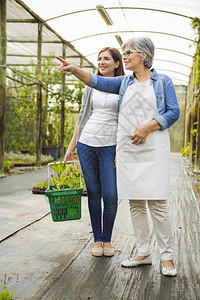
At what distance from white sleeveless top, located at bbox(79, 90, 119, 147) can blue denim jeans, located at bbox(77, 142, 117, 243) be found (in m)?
0.05

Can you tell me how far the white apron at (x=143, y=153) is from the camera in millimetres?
2250

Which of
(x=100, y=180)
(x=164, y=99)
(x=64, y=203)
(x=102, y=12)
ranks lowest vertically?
(x=64, y=203)

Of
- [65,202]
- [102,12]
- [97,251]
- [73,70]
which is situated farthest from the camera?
[102,12]

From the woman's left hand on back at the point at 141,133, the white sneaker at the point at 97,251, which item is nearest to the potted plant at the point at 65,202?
the white sneaker at the point at 97,251

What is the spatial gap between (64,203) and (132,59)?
1.05 m

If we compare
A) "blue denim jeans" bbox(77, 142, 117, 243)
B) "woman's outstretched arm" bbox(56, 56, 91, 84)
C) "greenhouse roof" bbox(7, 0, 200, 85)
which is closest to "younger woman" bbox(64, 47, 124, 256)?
"blue denim jeans" bbox(77, 142, 117, 243)

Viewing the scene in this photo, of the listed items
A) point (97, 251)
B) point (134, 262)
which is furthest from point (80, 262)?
point (134, 262)

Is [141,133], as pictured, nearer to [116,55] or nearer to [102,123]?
[102,123]

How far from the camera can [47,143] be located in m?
12.7

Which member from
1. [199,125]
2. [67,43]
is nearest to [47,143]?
[67,43]

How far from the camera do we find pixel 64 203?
2.54 meters

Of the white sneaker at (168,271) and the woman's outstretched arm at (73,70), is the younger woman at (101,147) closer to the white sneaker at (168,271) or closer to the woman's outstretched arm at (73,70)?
the woman's outstretched arm at (73,70)

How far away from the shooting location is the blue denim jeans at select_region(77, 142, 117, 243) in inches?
102

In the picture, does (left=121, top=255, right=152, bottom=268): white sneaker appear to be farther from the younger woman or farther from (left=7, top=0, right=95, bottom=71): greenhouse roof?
(left=7, top=0, right=95, bottom=71): greenhouse roof
